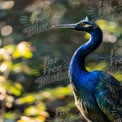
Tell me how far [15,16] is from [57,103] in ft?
3.35

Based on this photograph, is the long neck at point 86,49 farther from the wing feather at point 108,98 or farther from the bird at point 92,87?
the wing feather at point 108,98

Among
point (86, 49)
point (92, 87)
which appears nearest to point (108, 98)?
point (92, 87)

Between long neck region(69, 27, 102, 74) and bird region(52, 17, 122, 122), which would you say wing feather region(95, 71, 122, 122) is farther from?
Answer: long neck region(69, 27, 102, 74)

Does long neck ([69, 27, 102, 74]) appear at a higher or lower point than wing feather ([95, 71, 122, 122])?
higher

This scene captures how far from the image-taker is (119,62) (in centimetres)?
293

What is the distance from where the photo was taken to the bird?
2.13 metres

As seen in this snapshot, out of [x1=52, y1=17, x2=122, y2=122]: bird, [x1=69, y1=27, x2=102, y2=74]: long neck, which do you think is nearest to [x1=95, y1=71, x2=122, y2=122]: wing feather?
[x1=52, y1=17, x2=122, y2=122]: bird

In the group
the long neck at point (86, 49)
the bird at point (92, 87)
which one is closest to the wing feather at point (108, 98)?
the bird at point (92, 87)

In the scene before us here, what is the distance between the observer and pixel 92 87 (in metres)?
2.18

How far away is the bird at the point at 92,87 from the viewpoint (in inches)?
83.9

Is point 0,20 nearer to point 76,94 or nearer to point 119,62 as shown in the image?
point 119,62

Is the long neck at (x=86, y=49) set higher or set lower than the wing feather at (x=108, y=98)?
higher

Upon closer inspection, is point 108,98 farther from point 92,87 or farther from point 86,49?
point 86,49

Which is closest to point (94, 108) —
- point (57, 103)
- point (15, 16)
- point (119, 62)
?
point (119, 62)
